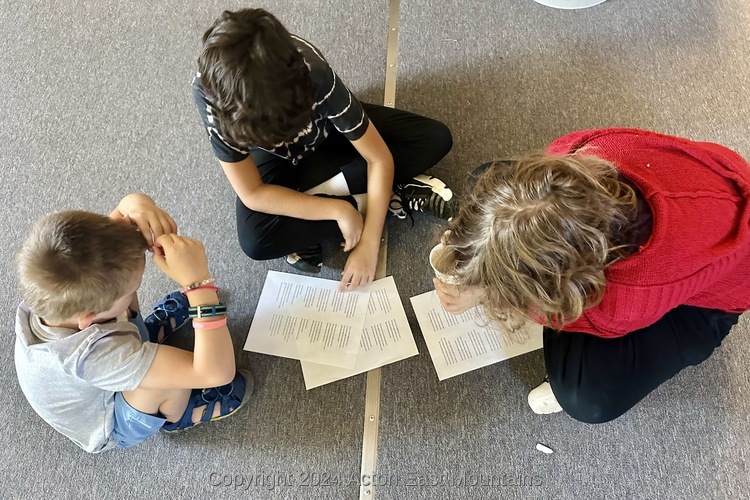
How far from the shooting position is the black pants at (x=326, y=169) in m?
1.11

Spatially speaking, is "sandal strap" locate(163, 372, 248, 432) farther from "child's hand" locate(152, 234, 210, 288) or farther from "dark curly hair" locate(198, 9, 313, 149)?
"dark curly hair" locate(198, 9, 313, 149)

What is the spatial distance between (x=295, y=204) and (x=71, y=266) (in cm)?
45

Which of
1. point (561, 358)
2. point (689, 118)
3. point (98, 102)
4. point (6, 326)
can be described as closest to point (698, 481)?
point (561, 358)

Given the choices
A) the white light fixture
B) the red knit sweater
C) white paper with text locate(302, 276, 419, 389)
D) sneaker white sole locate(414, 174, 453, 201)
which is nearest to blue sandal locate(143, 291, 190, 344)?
white paper with text locate(302, 276, 419, 389)

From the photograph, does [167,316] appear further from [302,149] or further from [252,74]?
[252,74]

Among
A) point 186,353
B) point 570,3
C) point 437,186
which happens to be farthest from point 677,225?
→ point 570,3

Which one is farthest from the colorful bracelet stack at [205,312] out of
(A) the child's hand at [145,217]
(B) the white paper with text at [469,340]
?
(B) the white paper with text at [469,340]

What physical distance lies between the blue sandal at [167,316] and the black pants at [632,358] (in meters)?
0.82

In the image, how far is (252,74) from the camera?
73 centimetres

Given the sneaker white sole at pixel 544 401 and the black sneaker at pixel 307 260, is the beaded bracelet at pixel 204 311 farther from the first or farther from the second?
the sneaker white sole at pixel 544 401

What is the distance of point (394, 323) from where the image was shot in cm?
110

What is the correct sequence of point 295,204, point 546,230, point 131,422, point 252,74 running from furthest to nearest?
1. point 295,204
2. point 131,422
3. point 252,74
4. point 546,230

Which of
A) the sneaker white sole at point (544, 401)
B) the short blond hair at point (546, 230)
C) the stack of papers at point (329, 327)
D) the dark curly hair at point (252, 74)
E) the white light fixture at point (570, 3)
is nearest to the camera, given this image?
the short blond hair at point (546, 230)

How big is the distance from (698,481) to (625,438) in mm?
147
